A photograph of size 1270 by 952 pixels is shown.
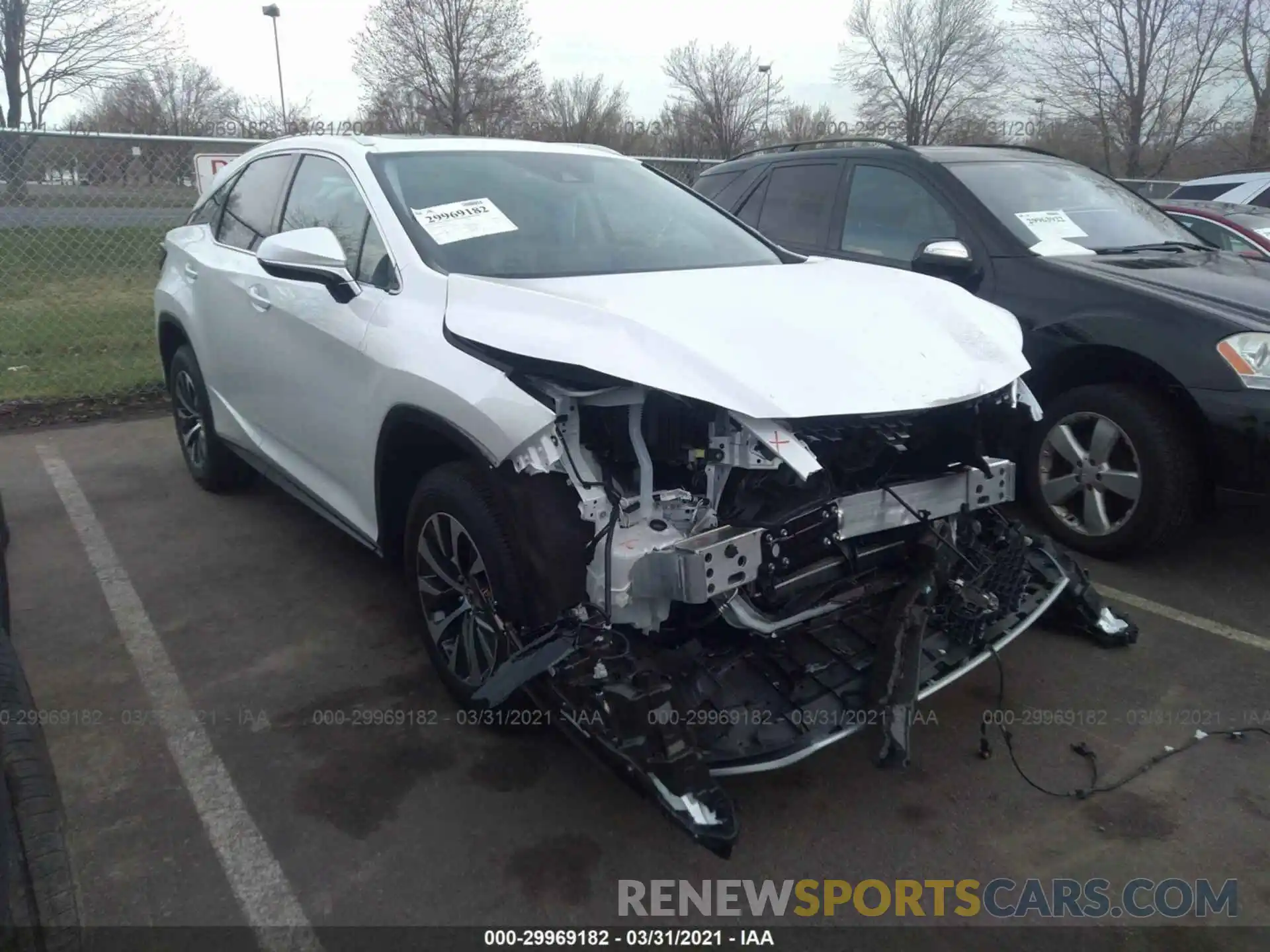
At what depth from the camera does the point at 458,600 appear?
3.20m

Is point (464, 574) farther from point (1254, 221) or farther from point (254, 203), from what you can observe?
point (1254, 221)

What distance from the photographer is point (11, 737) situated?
186 centimetres

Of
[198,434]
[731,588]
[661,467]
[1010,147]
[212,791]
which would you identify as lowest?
[212,791]

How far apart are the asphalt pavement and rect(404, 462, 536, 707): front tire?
268 millimetres

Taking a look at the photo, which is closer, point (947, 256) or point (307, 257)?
point (307, 257)

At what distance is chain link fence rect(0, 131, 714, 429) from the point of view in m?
7.18

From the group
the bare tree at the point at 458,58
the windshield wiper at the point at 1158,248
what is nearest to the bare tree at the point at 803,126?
the bare tree at the point at 458,58

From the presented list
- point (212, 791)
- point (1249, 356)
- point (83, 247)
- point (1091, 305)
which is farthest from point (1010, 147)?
point (83, 247)

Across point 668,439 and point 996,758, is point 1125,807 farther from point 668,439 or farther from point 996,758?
point 668,439

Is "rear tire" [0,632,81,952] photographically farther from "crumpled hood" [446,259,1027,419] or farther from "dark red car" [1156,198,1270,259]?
"dark red car" [1156,198,1270,259]

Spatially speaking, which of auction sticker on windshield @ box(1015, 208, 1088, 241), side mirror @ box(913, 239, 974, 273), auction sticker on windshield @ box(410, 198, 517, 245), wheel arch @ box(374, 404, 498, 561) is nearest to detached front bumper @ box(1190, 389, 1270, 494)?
side mirror @ box(913, 239, 974, 273)

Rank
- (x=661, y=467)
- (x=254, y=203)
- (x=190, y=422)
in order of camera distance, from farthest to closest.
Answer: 1. (x=190, y=422)
2. (x=254, y=203)
3. (x=661, y=467)

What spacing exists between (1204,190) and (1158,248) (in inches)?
300

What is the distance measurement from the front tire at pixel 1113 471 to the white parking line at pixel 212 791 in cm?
362
